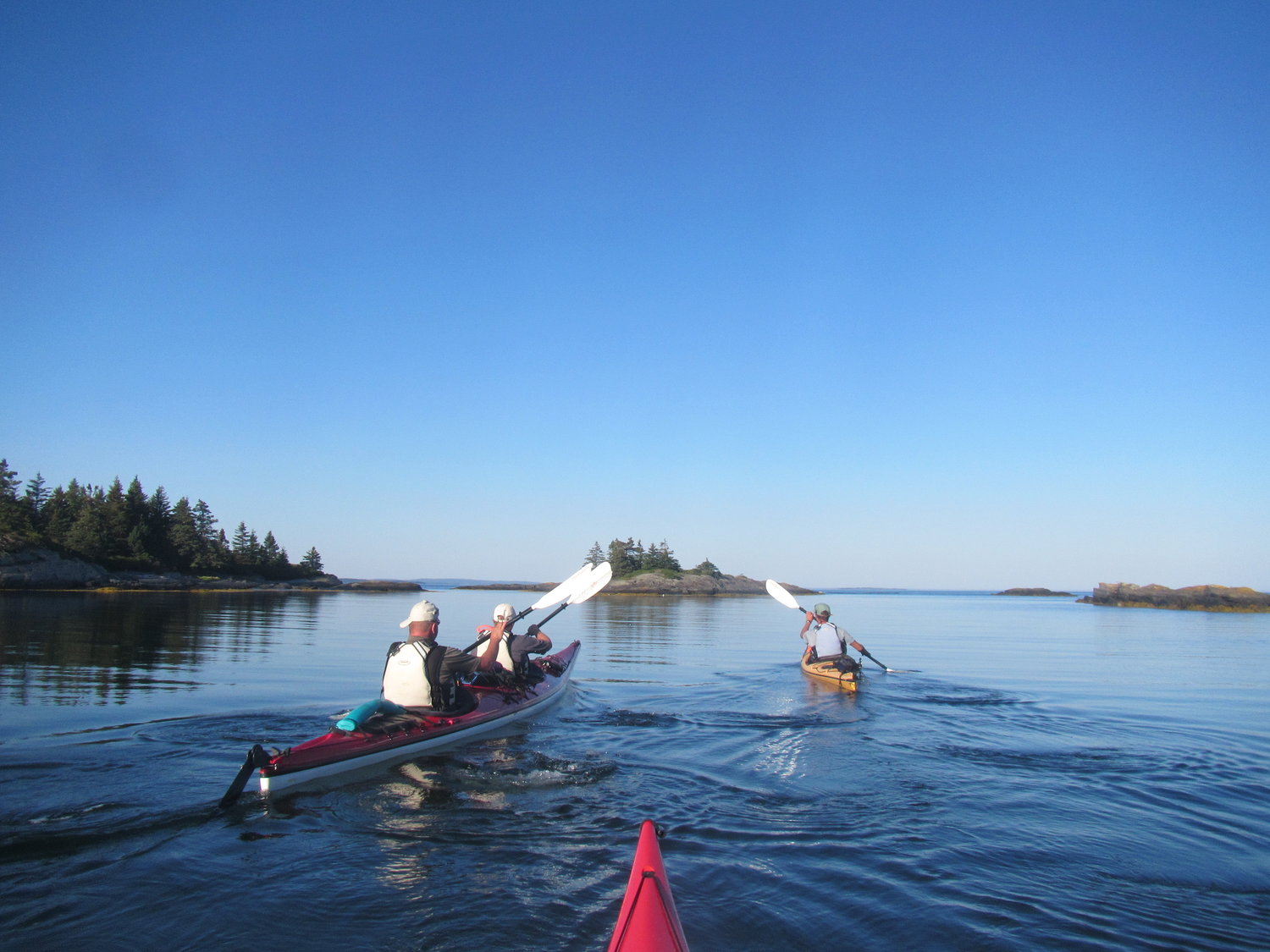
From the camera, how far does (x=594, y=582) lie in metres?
20.2

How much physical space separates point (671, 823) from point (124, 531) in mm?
84519

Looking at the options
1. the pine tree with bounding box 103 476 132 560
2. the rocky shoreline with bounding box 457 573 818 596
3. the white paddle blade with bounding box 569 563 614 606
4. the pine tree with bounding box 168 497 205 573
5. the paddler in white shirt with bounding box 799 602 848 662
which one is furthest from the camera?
the rocky shoreline with bounding box 457 573 818 596

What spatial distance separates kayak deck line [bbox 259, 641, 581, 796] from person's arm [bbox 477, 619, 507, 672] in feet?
1.82

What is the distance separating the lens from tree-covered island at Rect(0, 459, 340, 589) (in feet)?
198

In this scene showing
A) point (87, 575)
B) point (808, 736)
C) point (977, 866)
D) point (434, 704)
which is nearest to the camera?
point (977, 866)

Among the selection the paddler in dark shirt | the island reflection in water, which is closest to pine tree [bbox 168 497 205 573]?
the island reflection in water

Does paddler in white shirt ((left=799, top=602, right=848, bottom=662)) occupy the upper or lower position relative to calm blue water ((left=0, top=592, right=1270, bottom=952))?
upper

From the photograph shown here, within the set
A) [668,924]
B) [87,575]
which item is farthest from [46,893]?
[87,575]

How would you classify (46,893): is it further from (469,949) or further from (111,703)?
(111,703)

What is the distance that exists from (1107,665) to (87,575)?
245 feet

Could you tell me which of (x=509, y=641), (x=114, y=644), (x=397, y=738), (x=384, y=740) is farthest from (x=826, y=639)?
(x=114, y=644)

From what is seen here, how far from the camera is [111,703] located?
13500mm

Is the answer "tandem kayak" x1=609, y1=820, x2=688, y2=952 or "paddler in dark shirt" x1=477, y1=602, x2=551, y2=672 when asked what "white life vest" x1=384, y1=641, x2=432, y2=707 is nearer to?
"paddler in dark shirt" x1=477, y1=602, x2=551, y2=672

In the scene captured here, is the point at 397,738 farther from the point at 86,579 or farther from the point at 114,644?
the point at 86,579
